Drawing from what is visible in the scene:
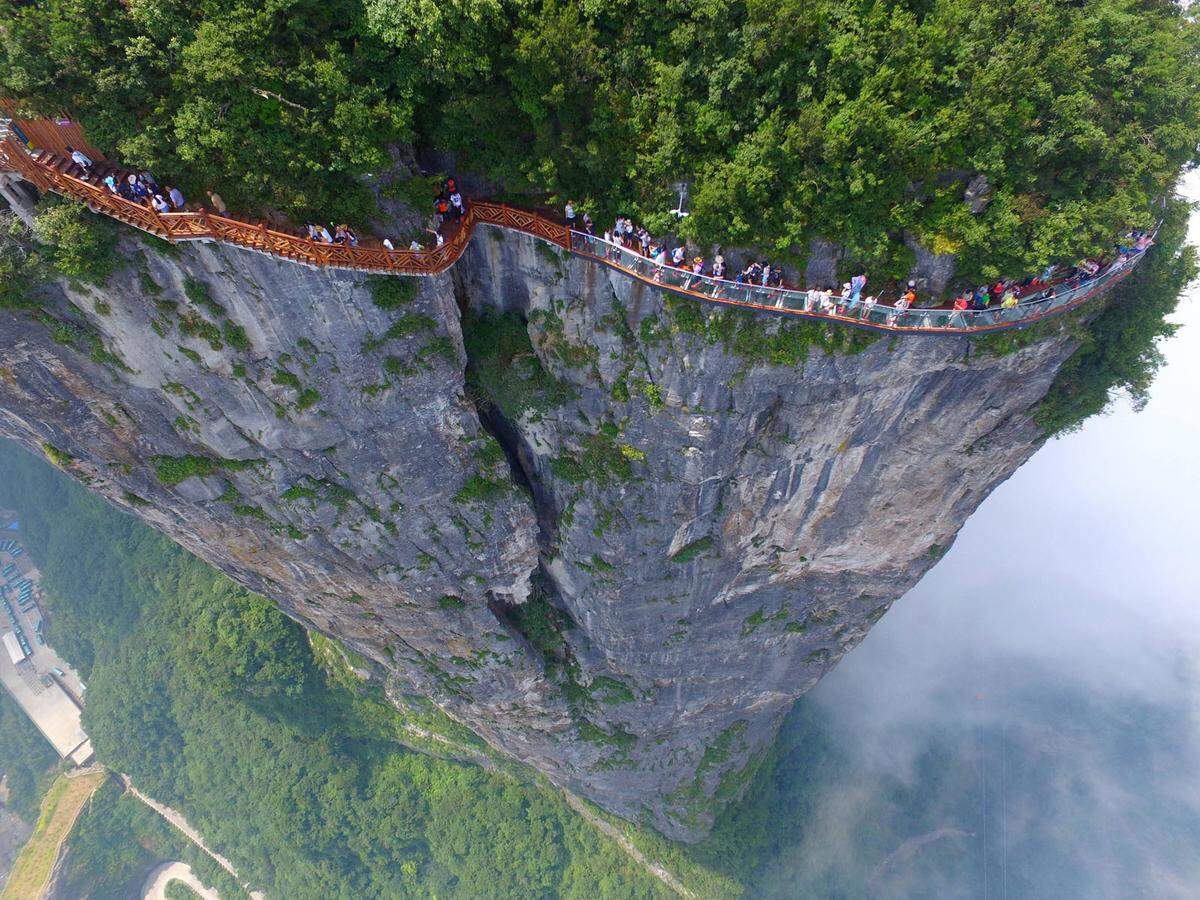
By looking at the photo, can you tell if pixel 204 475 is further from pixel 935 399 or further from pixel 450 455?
pixel 935 399

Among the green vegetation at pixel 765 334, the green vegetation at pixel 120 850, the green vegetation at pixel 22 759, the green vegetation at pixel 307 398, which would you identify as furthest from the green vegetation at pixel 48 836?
the green vegetation at pixel 765 334

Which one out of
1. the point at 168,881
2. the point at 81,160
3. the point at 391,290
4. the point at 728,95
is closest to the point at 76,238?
the point at 81,160

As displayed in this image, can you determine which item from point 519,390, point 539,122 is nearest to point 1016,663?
point 519,390

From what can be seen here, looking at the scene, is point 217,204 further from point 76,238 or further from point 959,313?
point 959,313

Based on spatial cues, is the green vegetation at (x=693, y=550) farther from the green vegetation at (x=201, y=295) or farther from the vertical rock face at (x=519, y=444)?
the green vegetation at (x=201, y=295)

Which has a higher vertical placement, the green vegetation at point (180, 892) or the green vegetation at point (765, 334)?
the green vegetation at point (765, 334)
